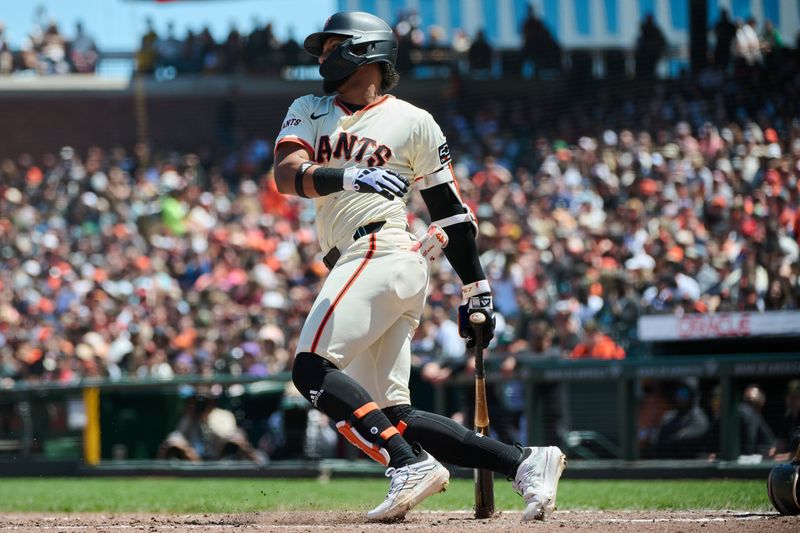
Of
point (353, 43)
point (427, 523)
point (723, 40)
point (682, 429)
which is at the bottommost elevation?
point (682, 429)

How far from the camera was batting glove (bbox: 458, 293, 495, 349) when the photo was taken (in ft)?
16.7

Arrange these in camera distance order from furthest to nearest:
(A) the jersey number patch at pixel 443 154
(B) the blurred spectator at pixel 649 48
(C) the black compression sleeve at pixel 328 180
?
1. (B) the blurred spectator at pixel 649 48
2. (A) the jersey number patch at pixel 443 154
3. (C) the black compression sleeve at pixel 328 180

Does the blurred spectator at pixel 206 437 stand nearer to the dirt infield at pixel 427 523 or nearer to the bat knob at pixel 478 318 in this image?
the dirt infield at pixel 427 523

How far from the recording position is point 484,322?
507 cm

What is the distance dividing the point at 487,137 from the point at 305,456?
1013cm

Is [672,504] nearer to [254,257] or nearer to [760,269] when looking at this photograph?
[760,269]

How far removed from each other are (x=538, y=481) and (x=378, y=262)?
3.57 feet

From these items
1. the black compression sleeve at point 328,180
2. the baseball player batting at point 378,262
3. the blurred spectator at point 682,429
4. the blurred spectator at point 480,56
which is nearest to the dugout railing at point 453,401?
the blurred spectator at point 682,429

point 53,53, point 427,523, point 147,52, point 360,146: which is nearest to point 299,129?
point 360,146

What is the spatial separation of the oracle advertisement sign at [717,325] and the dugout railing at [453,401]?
247 millimetres

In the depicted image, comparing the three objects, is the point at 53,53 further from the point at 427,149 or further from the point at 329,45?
the point at 427,149

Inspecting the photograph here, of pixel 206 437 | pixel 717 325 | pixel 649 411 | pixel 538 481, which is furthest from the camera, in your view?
pixel 206 437

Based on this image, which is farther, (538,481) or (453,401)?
(453,401)

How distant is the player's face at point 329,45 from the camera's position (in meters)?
4.95
